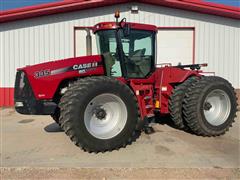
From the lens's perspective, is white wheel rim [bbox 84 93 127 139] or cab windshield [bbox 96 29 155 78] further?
cab windshield [bbox 96 29 155 78]

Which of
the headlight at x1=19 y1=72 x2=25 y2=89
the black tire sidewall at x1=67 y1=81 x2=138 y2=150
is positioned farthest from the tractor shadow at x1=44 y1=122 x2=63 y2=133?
the black tire sidewall at x1=67 y1=81 x2=138 y2=150

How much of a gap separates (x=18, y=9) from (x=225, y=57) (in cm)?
808

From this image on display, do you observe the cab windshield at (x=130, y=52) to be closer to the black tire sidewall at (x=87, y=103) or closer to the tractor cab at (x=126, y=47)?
the tractor cab at (x=126, y=47)

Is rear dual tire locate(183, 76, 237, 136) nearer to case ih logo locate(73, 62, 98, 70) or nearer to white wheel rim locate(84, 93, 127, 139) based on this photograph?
white wheel rim locate(84, 93, 127, 139)

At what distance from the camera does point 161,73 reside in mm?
7402

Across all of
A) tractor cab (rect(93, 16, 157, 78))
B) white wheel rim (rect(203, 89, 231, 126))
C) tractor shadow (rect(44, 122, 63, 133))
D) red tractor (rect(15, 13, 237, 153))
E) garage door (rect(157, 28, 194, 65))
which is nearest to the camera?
red tractor (rect(15, 13, 237, 153))

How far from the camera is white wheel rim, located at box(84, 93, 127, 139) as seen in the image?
19.3 ft

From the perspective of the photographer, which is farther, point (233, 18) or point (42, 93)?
point (233, 18)

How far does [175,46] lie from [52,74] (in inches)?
309

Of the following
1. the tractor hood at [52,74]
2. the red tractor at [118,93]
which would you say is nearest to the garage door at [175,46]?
the red tractor at [118,93]

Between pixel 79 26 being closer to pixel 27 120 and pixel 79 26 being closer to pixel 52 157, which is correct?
pixel 27 120

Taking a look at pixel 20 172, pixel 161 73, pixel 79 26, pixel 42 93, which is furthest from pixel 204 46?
pixel 20 172

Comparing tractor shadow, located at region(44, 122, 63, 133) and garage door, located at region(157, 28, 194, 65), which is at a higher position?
garage door, located at region(157, 28, 194, 65)

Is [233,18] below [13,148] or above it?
above
